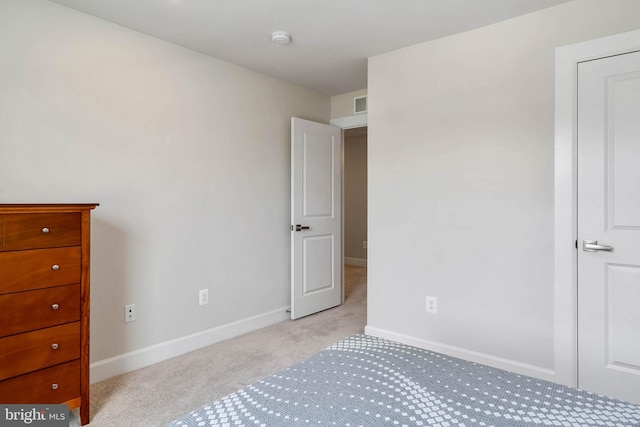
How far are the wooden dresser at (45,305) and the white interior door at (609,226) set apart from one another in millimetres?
2777

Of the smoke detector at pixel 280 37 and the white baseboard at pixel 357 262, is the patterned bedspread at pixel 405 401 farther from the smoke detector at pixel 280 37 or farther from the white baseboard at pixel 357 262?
the white baseboard at pixel 357 262

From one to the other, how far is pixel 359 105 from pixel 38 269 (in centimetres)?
311

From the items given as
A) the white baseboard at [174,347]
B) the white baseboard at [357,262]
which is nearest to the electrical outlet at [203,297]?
the white baseboard at [174,347]

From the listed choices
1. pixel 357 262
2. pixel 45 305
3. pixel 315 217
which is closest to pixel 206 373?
pixel 45 305

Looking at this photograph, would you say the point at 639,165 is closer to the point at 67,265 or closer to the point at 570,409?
the point at 570,409

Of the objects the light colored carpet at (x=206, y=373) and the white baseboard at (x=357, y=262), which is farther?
the white baseboard at (x=357, y=262)

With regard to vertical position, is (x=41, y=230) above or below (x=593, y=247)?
above

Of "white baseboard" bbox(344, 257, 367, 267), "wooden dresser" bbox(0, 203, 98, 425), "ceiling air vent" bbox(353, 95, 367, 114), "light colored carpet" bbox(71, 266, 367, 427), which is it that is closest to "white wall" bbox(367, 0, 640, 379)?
"light colored carpet" bbox(71, 266, 367, 427)

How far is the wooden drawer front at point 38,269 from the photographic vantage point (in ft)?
5.60

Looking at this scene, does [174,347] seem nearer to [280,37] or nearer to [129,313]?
[129,313]

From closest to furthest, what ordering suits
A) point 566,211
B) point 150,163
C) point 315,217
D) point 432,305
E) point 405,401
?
point 405,401 < point 566,211 < point 150,163 < point 432,305 < point 315,217

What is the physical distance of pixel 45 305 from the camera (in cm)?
182

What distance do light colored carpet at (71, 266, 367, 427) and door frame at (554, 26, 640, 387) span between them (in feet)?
5.20

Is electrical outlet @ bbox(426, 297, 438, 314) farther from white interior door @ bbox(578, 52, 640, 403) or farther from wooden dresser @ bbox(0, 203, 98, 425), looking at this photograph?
wooden dresser @ bbox(0, 203, 98, 425)
